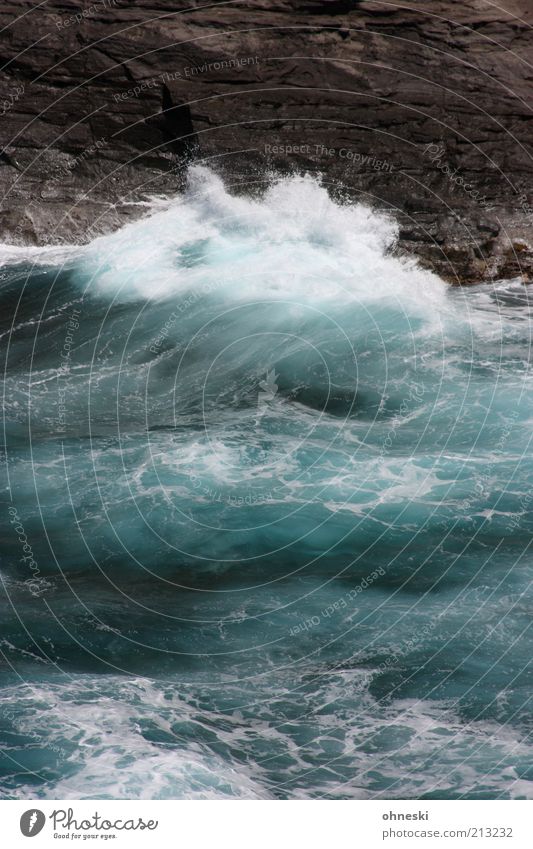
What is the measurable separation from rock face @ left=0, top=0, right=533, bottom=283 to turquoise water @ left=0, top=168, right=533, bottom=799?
1145 mm

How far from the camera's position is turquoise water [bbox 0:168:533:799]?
9.79m

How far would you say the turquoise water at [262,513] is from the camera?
9.79m

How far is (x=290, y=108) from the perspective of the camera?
24656 mm

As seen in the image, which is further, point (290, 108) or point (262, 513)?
point (290, 108)

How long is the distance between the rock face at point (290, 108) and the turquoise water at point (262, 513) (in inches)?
45.1

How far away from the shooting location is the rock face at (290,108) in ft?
80.3

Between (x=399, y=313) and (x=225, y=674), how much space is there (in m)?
12.9

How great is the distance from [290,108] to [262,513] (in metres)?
14.3

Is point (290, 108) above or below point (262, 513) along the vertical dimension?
above

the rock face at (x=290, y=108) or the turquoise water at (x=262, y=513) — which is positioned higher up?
the rock face at (x=290, y=108)

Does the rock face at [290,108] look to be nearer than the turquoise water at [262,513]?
No

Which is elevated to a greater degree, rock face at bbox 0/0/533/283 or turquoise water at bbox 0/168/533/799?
rock face at bbox 0/0/533/283

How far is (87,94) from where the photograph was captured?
2470cm

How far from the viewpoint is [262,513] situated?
14516mm
